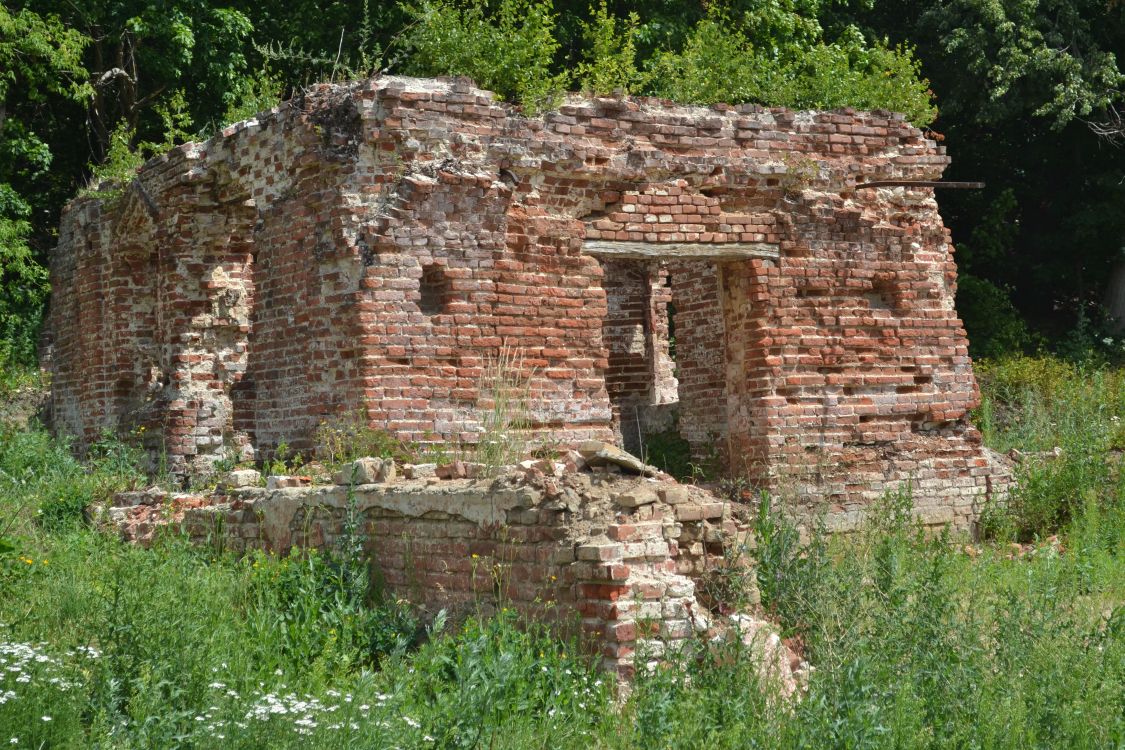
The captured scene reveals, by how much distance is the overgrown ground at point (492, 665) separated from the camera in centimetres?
463

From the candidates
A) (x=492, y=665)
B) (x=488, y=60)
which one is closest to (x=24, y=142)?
(x=488, y=60)

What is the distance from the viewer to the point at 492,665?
488cm

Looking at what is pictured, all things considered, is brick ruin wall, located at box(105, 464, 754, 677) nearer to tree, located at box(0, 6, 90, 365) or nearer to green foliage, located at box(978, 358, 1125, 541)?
green foliage, located at box(978, 358, 1125, 541)

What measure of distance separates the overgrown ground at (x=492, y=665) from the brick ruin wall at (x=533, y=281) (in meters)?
2.04

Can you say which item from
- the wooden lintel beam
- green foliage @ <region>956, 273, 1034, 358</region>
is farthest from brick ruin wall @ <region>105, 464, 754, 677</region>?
green foliage @ <region>956, 273, 1034, 358</region>

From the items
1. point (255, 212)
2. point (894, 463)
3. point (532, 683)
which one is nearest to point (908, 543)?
point (894, 463)

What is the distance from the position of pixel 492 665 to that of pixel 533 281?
4350 mm

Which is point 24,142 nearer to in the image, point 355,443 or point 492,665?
point 355,443

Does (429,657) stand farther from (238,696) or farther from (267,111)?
(267,111)

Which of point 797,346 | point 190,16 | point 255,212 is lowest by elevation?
point 797,346

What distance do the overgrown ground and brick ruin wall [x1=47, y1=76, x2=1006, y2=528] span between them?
204cm

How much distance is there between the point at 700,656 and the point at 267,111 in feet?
19.0

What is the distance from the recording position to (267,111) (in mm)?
9258

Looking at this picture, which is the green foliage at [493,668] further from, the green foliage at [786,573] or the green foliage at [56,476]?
the green foliage at [56,476]
